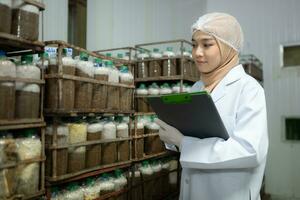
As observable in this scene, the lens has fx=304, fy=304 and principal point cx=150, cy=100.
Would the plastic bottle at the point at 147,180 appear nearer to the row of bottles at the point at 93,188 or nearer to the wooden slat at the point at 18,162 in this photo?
the row of bottles at the point at 93,188

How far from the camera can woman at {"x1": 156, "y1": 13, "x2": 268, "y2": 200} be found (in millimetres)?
1168

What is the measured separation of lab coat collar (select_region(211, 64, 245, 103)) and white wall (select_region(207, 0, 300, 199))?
→ 139 inches

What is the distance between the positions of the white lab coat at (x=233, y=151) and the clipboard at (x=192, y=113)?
5cm

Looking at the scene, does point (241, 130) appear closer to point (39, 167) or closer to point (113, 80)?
point (39, 167)

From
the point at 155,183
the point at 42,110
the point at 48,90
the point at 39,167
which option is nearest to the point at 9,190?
the point at 39,167

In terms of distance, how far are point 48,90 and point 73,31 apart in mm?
1686

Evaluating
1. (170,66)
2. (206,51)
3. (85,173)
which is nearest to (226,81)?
(206,51)

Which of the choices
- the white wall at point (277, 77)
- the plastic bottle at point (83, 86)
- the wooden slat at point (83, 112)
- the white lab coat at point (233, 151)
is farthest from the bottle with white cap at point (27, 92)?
the white wall at point (277, 77)

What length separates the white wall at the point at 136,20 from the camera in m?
3.71

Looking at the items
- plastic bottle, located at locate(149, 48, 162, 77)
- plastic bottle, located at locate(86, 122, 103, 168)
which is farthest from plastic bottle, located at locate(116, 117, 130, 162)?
plastic bottle, located at locate(149, 48, 162, 77)

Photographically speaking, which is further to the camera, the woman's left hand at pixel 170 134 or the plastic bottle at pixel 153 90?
the plastic bottle at pixel 153 90

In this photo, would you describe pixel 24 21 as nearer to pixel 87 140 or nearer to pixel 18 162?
pixel 18 162

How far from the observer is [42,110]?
6.28ft

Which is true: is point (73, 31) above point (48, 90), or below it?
above
